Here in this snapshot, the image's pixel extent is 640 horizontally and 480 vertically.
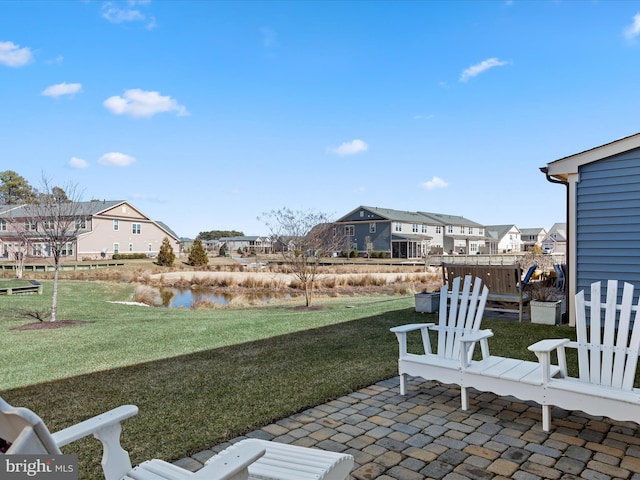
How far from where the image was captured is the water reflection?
17.7 meters

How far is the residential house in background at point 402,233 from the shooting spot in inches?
1763

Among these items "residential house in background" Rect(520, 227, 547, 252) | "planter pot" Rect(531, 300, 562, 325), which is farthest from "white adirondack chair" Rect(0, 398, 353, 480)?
"residential house in background" Rect(520, 227, 547, 252)

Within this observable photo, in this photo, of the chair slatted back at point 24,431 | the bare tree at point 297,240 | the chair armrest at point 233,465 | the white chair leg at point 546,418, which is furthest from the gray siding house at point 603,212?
the chair slatted back at point 24,431

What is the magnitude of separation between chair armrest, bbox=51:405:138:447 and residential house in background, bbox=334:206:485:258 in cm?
4183

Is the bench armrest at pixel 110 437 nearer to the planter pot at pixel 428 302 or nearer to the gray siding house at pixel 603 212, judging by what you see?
the planter pot at pixel 428 302

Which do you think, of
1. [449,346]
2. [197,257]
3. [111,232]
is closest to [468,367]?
[449,346]

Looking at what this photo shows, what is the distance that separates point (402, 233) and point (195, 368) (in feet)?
138

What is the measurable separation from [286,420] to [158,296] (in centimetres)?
1696

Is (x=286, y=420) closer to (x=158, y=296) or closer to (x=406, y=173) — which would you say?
(x=158, y=296)

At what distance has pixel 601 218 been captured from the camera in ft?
23.9

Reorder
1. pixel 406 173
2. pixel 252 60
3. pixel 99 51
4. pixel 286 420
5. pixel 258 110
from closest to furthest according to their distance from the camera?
pixel 286 420
pixel 99 51
pixel 252 60
pixel 258 110
pixel 406 173

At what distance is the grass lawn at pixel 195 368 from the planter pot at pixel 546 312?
1.16ft

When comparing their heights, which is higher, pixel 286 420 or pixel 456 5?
pixel 456 5

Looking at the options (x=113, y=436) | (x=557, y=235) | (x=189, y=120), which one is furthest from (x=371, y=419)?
(x=557, y=235)
